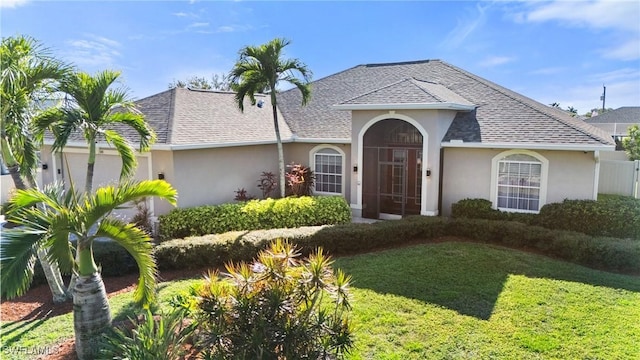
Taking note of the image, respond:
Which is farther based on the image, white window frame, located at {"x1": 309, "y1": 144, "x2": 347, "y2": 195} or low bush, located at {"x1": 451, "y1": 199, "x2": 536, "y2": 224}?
white window frame, located at {"x1": 309, "y1": 144, "x2": 347, "y2": 195}

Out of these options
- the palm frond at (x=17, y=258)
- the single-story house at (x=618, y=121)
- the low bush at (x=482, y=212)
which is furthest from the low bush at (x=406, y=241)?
the single-story house at (x=618, y=121)

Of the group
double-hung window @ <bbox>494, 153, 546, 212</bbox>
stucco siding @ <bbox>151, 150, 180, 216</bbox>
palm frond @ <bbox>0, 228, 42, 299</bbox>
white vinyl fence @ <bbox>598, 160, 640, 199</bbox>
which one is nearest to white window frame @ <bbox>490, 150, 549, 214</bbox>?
double-hung window @ <bbox>494, 153, 546, 212</bbox>

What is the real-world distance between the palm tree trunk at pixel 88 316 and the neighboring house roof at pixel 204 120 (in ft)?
25.5

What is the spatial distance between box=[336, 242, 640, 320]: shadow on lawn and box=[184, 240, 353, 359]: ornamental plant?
348 centimetres

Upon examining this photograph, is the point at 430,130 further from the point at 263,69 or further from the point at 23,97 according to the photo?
the point at 23,97

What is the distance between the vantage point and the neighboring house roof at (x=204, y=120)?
14.5m

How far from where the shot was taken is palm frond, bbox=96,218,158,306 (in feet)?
21.3

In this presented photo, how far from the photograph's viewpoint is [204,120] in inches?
638

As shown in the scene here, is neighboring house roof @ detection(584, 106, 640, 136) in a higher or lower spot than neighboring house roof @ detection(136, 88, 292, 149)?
higher

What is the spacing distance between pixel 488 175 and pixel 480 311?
769cm

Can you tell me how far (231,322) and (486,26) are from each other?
1424cm

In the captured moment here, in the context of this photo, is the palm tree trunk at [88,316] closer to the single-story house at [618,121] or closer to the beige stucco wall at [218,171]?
the beige stucco wall at [218,171]

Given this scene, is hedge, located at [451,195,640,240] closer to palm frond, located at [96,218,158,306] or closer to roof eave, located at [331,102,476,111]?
roof eave, located at [331,102,476,111]

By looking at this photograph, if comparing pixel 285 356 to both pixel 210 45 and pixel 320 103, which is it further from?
pixel 210 45
